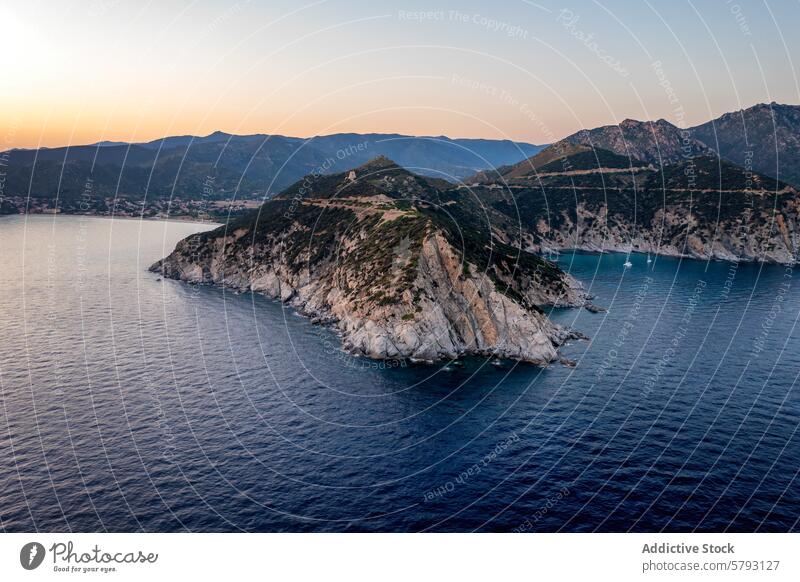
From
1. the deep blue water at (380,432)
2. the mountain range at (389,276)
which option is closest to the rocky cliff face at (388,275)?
the mountain range at (389,276)

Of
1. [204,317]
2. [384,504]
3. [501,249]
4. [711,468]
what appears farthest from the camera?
[501,249]

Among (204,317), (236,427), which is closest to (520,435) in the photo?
(236,427)

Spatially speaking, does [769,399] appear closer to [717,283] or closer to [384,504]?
[384,504]
